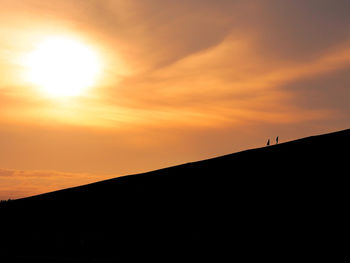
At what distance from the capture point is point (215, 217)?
7.84 m

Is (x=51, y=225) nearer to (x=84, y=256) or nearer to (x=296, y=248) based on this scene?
(x=84, y=256)

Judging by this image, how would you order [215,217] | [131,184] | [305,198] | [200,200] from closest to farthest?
[305,198] → [215,217] → [200,200] → [131,184]

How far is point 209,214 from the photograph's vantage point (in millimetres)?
8055

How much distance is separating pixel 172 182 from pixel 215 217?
2820 mm

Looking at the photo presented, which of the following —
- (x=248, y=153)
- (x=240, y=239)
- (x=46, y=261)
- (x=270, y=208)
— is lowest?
(x=46, y=261)

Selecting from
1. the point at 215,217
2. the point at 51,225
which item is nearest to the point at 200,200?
the point at 215,217

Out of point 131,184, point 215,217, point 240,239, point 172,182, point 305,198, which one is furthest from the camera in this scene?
point 131,184

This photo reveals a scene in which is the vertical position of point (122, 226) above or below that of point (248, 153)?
below

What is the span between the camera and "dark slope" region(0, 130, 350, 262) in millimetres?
6539

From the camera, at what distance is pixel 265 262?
5988mm

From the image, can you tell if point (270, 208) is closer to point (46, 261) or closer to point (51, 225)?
point (46, 261)

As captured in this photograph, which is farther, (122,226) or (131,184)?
(131,184)

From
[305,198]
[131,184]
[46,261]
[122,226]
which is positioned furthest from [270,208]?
[131,184]

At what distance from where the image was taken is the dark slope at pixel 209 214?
6.54 m
